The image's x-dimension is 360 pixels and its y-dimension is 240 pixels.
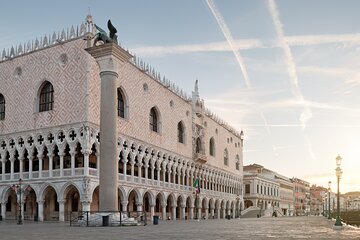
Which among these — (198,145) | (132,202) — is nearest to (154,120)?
(132,202)

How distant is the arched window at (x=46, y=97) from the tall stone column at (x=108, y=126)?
15.7 m

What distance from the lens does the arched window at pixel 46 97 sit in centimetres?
3872

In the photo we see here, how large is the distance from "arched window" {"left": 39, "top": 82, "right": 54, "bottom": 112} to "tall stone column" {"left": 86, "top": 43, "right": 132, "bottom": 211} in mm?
15717

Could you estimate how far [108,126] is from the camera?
2309cm

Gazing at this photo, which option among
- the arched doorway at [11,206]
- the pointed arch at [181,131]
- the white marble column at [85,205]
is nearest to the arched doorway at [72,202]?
the white marble column at [85,205]

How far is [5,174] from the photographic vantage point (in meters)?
40.5

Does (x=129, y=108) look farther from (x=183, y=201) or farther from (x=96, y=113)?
(x=183, y=201)

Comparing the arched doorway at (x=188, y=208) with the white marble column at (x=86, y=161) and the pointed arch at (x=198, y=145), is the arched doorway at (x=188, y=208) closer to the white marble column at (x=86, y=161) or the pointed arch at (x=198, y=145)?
the pointed arch at (x=198, y=145)

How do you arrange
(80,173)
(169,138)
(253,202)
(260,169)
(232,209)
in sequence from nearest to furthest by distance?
(80,173), (169,138), (232,209), (253,202), (260,169)

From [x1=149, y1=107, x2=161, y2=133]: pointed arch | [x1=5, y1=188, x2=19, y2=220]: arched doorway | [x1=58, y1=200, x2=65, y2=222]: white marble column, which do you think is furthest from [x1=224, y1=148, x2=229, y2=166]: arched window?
[x1=58, y1=200, x2=65, y2=222]: white marble column

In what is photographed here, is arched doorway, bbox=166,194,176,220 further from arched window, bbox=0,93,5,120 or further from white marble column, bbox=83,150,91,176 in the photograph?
arched window, bbox=0,93,5,120

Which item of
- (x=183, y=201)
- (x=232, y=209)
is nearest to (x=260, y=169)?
(x=232, y=209)

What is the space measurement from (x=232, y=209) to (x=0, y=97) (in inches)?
1715

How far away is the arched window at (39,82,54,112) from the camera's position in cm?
3872
